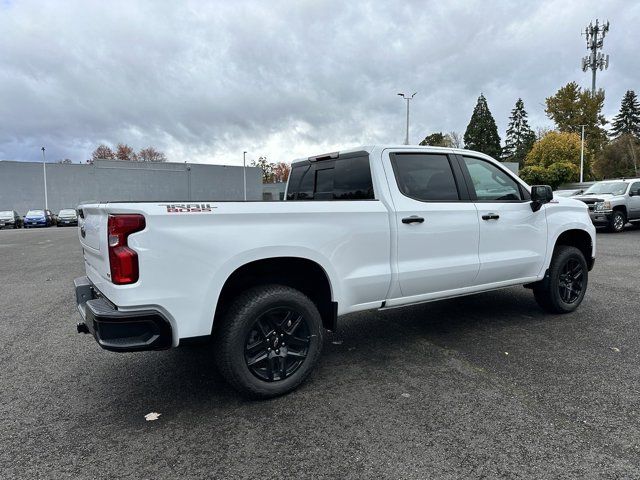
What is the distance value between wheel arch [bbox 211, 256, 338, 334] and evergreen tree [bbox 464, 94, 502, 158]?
2679 inches

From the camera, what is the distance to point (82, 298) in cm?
355

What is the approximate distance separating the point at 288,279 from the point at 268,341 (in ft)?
1.74

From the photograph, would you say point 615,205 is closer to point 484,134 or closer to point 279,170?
point 484,134

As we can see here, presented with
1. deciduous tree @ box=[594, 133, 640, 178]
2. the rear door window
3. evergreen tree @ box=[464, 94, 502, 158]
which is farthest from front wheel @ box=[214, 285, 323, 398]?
evergreen tree @ box=[464, 94, 502, 158]

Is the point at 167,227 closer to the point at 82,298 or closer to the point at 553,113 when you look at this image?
the point at 82,298

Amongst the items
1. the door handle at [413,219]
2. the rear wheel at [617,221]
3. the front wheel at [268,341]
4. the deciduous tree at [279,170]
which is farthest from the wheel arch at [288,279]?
the deciduous tree at [279,170]

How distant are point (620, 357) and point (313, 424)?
292 centimetres

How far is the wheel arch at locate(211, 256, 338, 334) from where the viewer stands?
3.27 metres

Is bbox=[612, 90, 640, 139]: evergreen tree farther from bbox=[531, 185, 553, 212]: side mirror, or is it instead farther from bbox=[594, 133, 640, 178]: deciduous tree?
bbox=[531, 185, 553, 212]: side mirror

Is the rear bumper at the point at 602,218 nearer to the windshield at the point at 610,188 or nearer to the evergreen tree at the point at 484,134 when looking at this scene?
the windshield at the point at 610,188

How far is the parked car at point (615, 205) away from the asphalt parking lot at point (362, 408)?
12033 millimetres

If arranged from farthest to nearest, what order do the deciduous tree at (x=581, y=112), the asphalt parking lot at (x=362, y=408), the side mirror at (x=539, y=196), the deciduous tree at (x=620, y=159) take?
the deciduous tree at (x=581, y=112) < the deciduous tree at (x=620, y=159) < the side mirror at (x=539, y=196) < the asphalt parking lot at (x=362, y=408)

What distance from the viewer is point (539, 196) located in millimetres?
4672

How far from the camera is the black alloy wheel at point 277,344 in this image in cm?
324
